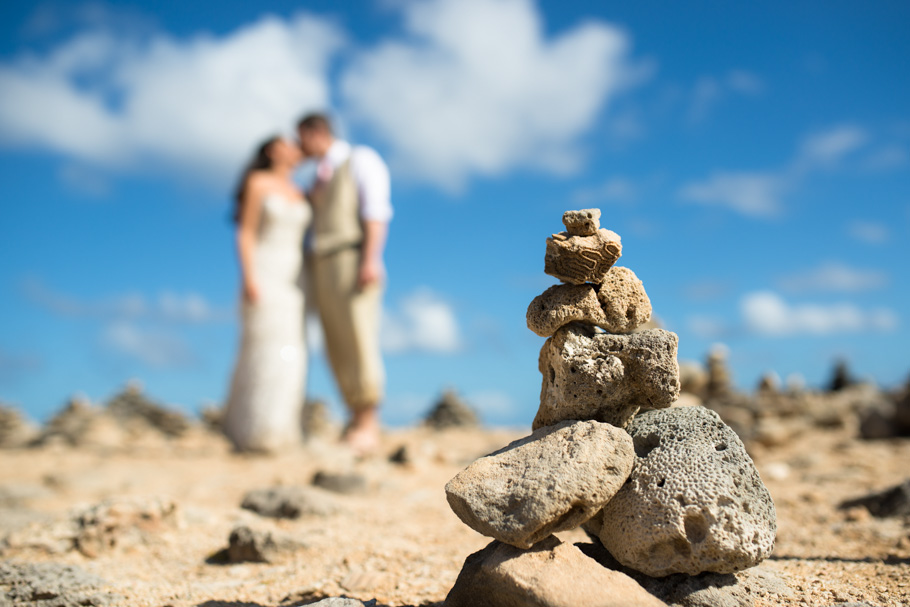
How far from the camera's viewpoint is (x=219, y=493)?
8.10m

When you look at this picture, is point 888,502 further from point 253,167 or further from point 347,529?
point 253,167

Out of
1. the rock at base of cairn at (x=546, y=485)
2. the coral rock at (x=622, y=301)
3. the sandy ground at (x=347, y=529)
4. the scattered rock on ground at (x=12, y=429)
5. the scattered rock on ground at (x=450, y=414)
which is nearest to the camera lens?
the rock at base of cairn at (x=546, y=485)

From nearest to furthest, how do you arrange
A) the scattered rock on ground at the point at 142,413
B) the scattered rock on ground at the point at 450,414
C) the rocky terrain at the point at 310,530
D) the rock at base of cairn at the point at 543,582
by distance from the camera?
the rock at base of cairn at the point at 543,582 < the rocky terrain at the point at 310,530 < the scattered rock on ground at the point at 142,413 < the scattered rock on ground at the point at 450,414

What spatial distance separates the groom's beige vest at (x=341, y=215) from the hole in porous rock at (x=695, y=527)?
8.15 metres

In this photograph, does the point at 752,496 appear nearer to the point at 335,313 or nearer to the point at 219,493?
the point at 219,493

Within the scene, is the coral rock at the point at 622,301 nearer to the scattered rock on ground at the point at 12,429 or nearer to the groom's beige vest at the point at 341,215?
the groom's beige vest at the point at 341,215

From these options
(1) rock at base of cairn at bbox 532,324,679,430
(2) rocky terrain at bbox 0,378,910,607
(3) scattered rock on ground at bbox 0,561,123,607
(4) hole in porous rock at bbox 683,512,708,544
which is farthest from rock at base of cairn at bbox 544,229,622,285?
(3) scattered rock on ground at bbox 0,561,123,607

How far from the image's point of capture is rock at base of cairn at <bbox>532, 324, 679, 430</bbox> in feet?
12.3

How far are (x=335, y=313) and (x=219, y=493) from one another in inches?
145

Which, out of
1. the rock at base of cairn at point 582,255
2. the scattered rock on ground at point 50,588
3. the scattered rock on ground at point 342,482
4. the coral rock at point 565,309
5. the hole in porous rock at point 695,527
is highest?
the rock at base of cairn at point 582,255

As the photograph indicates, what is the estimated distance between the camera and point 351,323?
10828mm

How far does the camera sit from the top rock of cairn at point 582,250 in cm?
375

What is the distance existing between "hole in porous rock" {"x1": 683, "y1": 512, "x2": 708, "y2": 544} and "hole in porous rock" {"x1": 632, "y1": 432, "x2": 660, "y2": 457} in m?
0.43

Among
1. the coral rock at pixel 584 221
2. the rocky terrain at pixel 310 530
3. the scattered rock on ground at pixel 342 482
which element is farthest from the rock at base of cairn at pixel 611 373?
the scattered rock on ground at pixel 342 482
